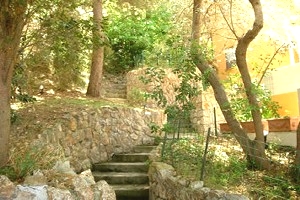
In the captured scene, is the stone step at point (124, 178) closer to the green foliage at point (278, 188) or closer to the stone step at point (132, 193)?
the stone step at point (132, 193)

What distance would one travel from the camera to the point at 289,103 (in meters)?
10.8

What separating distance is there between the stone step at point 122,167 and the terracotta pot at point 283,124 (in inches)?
122

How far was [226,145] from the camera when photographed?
27.5 ft

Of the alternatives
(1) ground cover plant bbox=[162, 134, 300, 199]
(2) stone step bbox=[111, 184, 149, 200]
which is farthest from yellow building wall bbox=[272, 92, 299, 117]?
(2) stone step bbox=[111, 184, 149, 200]

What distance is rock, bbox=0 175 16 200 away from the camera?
4051 mm

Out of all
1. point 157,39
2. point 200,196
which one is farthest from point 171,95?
point 200,196

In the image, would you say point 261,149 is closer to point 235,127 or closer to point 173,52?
point 235,127

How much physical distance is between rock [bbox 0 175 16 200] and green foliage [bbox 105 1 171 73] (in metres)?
10.6

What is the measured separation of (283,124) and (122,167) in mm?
3761

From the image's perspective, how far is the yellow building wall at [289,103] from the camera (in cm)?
1052

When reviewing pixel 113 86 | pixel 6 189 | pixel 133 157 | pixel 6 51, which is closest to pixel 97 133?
pixel 133 157

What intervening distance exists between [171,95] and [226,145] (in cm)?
510

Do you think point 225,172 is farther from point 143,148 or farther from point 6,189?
point 6,189

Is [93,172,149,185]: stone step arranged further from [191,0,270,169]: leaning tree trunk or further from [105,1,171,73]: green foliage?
[105,1,171,73]: green foliage
